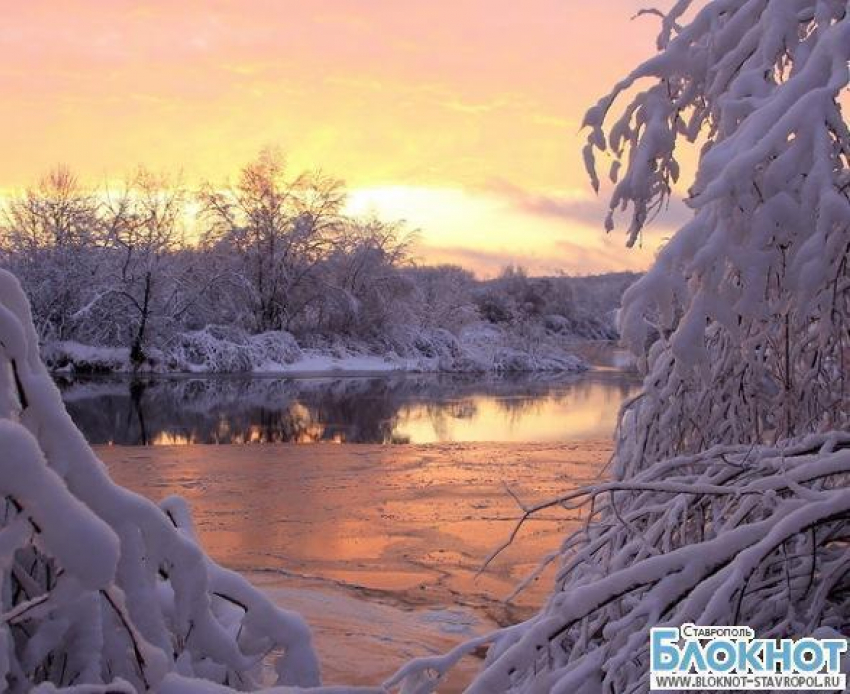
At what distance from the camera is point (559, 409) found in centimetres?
2267

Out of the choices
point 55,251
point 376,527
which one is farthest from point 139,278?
point 376,527

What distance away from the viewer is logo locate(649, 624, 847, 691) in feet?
7.89

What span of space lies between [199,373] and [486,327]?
21650mm

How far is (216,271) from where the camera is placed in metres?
40.7

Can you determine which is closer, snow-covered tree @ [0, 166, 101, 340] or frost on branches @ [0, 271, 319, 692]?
frost on branches @ [0, 271, 319, 692]

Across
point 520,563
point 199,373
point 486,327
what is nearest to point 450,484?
point 520,563

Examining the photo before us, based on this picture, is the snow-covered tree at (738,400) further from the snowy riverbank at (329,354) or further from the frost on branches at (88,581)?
the snowy riverbank at (329,354)

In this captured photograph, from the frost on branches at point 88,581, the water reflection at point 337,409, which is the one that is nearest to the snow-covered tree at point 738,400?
the frost on branches at point 88,581

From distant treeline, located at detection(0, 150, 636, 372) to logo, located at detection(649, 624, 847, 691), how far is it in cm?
3222

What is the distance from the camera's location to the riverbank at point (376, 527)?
7105mm

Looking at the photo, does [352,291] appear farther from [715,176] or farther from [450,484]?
[715,176]

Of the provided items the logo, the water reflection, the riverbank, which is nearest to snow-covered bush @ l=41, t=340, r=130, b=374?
the water reflection

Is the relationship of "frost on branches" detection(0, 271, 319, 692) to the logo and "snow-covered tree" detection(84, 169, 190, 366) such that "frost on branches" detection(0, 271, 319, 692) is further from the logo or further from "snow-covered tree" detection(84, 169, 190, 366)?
"snow-covered tree" detection(84, 169, 190, 366)

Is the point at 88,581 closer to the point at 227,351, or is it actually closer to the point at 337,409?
the point at 337,409
